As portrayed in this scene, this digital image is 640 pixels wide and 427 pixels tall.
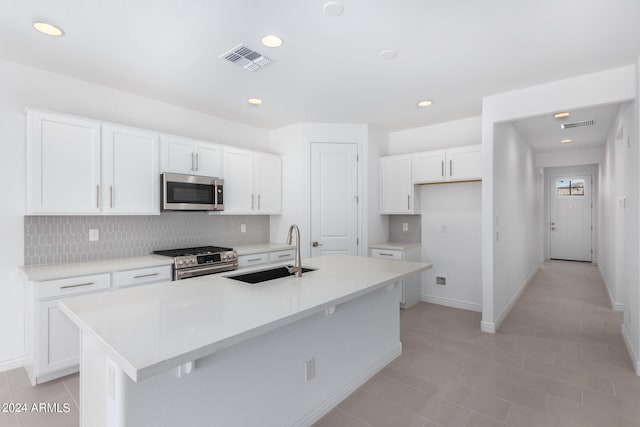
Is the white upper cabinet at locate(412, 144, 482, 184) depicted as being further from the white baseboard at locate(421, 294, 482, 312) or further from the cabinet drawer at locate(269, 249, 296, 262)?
the cabinet drawer at locate(269, 249, 296, 262)

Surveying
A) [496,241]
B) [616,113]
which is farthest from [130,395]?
[616,113]

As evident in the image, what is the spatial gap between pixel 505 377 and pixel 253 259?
285 cm

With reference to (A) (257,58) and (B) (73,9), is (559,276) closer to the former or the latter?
(A) (257,58)

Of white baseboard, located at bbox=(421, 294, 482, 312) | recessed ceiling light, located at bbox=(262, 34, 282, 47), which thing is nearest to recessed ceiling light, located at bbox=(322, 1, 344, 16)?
A: recessed ceiling light, located at bbox=(262, 34, 282, 47)

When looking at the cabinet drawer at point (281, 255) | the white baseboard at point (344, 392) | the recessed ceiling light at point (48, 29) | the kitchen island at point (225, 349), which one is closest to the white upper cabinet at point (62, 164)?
the recessed ceiling light at point (48, 29)

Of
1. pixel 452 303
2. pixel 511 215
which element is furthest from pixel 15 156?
pixel 511 215

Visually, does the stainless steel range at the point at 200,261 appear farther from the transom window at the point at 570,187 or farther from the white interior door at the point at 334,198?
the transom window at the point at 570,187

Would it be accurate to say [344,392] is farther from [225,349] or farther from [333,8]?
[333,8]

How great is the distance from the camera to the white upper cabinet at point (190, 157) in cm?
350

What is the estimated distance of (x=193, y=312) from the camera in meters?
1.50

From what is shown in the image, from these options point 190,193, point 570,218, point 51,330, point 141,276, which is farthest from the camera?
point 570,218

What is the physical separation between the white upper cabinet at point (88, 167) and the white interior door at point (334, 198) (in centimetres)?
205

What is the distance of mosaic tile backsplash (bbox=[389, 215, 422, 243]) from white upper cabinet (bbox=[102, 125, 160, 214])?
3375mm

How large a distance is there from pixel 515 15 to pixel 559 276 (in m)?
6.35
